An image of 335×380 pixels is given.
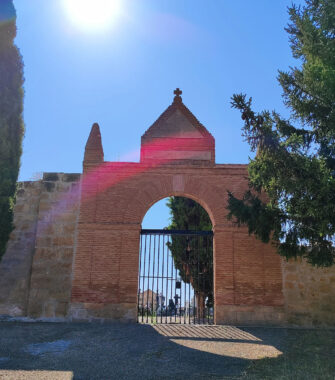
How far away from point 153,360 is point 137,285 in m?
3.66

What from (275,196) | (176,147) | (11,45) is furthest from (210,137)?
(11,45)

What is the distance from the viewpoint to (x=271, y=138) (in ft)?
22.9

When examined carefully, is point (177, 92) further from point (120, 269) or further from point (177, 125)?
point (120, 269)

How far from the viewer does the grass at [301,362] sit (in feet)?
15.1

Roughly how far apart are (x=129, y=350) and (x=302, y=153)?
15.6 feet

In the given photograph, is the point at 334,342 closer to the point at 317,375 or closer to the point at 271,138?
the point at 317,375

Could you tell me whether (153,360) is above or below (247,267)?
below

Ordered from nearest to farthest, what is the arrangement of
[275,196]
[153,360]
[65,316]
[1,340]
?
[153,360] → [1,340] → [275,196] → [65,316]

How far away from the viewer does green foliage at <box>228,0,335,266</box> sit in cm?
661

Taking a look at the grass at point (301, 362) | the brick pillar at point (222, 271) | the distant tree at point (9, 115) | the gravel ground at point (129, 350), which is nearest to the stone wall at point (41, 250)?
the gravel ground at point (129, 350)

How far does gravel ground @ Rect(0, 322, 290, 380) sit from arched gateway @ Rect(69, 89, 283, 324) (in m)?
0.68

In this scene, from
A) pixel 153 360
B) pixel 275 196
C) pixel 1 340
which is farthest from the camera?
pixel 275 196

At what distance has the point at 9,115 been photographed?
8023 millimetres

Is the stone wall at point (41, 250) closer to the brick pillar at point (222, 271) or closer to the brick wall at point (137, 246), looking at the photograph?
the brick wall at point (137, 246)
